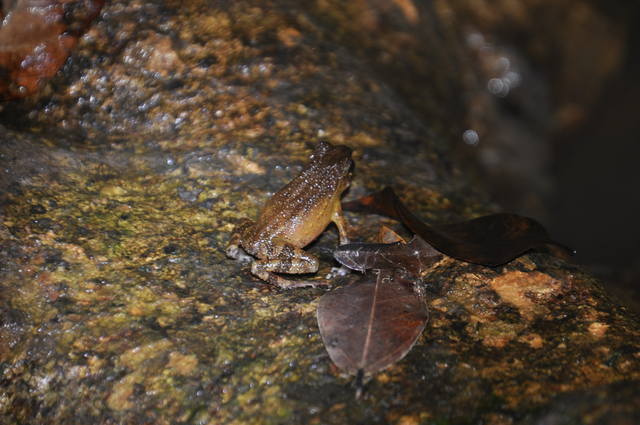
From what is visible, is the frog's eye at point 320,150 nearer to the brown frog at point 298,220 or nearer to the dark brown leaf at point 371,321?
the brown frog at point 298,220

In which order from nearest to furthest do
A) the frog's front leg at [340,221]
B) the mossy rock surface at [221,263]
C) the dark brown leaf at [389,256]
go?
the mossy rock surface at [221,263] < the dark brown leaf at [389,256] < the frog's front leg at [340,221]

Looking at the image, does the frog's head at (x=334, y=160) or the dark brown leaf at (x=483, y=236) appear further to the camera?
the frog's head at (x=334, y=160)

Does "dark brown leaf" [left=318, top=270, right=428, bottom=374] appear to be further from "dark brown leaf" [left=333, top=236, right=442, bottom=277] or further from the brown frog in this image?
the brown frog

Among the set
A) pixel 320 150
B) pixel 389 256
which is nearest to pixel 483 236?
pixel 389 256

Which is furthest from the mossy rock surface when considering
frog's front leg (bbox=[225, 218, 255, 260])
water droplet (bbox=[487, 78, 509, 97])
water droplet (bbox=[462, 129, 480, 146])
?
water droplet (bbox=[487, 78, 509, 97])

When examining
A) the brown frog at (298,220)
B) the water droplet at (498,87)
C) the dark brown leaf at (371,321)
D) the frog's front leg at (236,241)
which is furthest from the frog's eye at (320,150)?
the water droplet at (498,87)

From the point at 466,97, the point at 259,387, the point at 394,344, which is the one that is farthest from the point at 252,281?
the point at 466,97

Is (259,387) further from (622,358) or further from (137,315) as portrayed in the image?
(622,358)
